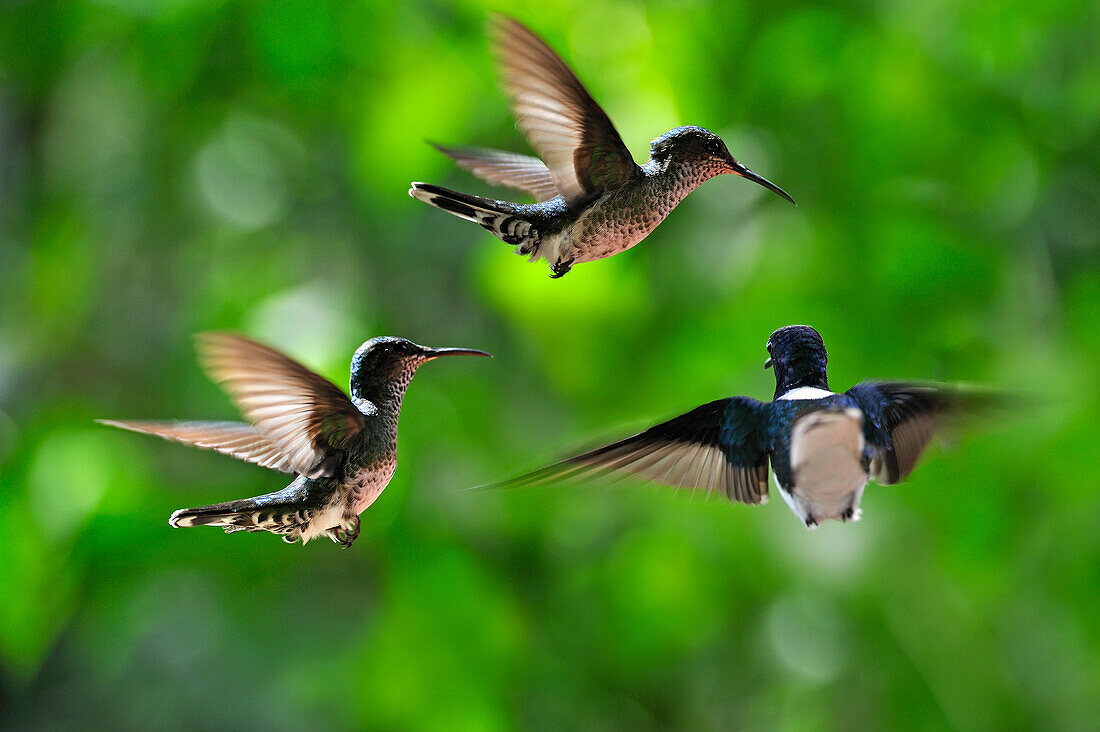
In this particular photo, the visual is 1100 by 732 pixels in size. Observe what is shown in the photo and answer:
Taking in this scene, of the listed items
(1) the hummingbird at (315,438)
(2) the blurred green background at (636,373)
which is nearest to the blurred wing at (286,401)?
(1) the hummingbird at (315,438)

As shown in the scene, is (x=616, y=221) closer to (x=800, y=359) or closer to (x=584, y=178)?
(x=584, y=178)

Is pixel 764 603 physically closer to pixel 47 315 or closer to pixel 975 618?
pixel 975 618

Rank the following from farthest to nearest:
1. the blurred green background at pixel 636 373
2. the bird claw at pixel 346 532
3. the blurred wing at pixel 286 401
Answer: the blurred green background at pixel 636 373 → the bird claw at pixel 346 532 → the blurred wing at pixel 286 401

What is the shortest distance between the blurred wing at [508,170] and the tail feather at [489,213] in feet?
0.24

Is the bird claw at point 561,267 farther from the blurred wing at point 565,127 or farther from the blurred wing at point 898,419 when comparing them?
the blurred wing at point 898,419

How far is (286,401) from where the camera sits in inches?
16.8

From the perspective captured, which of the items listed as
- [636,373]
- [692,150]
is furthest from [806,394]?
[636,373]

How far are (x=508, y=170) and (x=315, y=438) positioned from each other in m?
0.19

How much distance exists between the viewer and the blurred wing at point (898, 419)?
0.47 metres

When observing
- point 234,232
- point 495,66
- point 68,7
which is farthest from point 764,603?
point 68,7

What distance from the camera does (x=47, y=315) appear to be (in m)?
2.00

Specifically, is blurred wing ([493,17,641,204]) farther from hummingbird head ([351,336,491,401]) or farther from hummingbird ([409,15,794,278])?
hummingbird head ([351,336,491,401])

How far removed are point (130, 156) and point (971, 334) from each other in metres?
1.85

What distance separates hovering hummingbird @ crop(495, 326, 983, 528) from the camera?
1.42 ft
